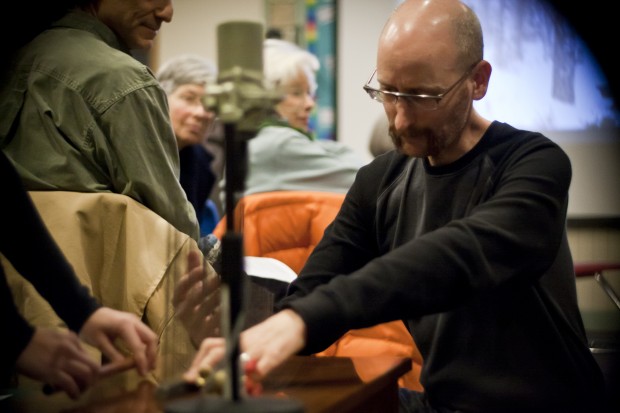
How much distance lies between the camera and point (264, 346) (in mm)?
1010

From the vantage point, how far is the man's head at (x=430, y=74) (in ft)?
4.83

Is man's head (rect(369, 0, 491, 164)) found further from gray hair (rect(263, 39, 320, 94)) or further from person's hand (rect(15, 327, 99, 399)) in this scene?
gray hair (rect(263, 39, 320, 94))

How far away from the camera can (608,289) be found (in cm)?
279

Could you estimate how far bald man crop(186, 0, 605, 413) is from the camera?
118 centimetres

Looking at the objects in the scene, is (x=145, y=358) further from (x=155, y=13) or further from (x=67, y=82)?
(x=155, y=13)

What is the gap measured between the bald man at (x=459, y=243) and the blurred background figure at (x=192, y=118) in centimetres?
171

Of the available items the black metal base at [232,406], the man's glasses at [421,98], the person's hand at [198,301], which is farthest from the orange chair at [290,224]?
the black metal base at [232,406]

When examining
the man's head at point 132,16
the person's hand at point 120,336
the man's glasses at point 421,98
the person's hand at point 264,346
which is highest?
the man's head at point 132,16

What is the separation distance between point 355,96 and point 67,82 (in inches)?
129

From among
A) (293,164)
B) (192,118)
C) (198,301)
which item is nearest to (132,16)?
(293,164)

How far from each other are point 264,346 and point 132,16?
45.0 inches

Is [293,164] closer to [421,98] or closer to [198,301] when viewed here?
[421,98]

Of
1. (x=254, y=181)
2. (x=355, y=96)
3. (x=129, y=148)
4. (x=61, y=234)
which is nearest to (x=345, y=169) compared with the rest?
Answer: (x=254, y=181)

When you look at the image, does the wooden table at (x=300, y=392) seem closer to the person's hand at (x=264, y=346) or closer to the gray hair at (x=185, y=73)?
the person's hand at (x=264, y=346)
